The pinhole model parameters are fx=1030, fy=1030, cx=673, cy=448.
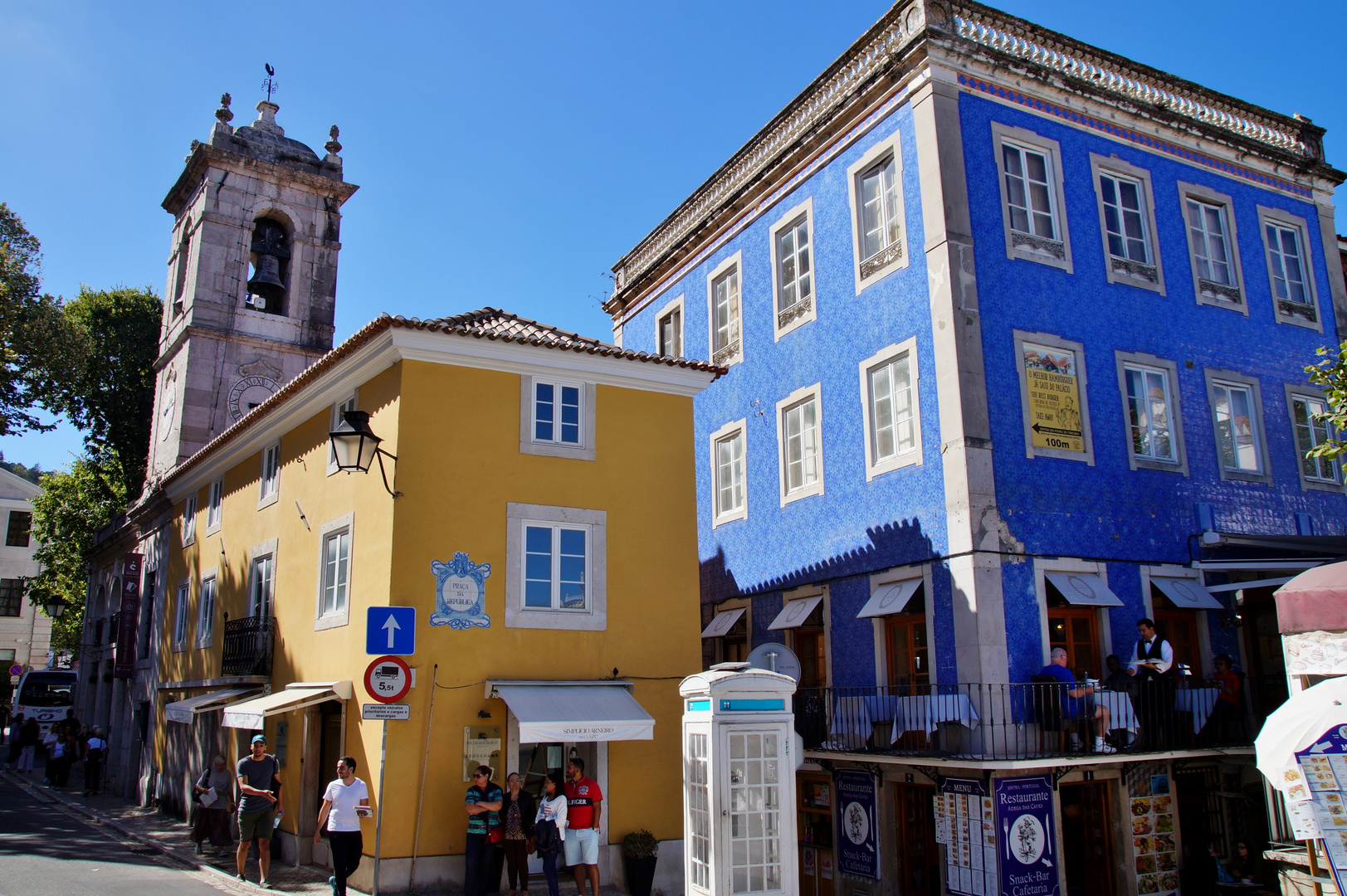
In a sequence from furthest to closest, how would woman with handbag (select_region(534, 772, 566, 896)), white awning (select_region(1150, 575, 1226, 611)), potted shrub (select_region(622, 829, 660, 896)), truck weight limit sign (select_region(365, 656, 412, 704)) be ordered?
white awning (select_region(1150, 575, 1226, 611)) < potted shrub (select_region(622, 829, 660, 896)) < woman with handbag (select_region(534, 772, 566, 896)) < truck weight limit sign (select_region(365, 656, 412, 704))

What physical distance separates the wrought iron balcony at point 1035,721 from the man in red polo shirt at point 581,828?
4034mm

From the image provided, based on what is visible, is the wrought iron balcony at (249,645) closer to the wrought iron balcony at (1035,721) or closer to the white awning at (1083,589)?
the wrought iron balcony at (1035,721)

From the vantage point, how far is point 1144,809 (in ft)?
43.9

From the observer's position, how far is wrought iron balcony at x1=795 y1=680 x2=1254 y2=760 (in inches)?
490

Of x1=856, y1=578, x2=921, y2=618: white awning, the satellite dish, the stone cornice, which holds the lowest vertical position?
the satellite dish

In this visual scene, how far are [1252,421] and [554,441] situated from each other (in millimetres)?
10909

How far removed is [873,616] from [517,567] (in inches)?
193

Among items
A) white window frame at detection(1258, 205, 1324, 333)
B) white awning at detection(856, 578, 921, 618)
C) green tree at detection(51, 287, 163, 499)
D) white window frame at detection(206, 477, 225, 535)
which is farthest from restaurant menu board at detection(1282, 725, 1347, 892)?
green tree at detection(51, 287, 163, 499)

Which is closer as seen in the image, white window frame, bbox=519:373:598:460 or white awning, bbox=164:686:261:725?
white window frame, bbox=519:373:598:460

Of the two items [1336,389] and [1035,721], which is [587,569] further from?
[1336,389]

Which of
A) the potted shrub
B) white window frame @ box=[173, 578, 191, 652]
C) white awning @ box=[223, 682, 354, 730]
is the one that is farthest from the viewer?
white window frame @ box=[173, 578, 191, 652]

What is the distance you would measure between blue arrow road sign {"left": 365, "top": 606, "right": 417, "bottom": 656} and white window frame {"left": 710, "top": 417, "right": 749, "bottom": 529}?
916 cm

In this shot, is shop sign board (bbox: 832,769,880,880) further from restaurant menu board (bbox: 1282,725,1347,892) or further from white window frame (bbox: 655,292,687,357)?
white window frame (bbox: 655,292,687,357)

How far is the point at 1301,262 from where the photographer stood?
1778 centimetres
